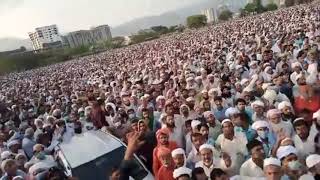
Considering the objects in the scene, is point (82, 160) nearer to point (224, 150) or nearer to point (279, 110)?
point (224, 150)

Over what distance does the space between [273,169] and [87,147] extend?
2436 mm

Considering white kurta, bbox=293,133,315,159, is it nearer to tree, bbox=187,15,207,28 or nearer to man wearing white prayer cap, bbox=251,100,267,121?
man wearing white prayer cap, bbox=251,100,267,121

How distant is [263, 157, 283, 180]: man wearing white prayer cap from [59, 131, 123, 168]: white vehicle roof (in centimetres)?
207

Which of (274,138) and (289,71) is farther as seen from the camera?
(289,71)

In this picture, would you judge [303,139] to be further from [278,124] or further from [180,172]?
[180,172]

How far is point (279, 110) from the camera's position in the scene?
6211mm

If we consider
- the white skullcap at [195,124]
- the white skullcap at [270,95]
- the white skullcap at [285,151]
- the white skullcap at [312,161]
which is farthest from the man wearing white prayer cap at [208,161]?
the white skullcap at [270,95]

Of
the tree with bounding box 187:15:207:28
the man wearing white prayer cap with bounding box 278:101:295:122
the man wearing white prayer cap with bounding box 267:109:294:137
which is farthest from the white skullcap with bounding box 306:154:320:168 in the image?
the tree with bounding box 187:15:207:28

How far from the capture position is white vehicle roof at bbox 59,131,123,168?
5.78 meters

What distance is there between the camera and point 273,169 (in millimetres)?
4332

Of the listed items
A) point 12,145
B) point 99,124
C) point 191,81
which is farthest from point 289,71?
point 12,145

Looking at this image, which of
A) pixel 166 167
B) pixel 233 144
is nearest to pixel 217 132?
pixel 233 144

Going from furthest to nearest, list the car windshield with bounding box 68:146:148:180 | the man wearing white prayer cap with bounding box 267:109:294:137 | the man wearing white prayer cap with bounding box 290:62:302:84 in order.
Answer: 1. the man wearing white prayer cap with bounding box 290:62:302:84
2. the man wearing white prayer cap with bounding box 267:109:294:137
3. the car windshield with bounding box 68:146:148:180

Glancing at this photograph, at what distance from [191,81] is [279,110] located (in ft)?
18.3
